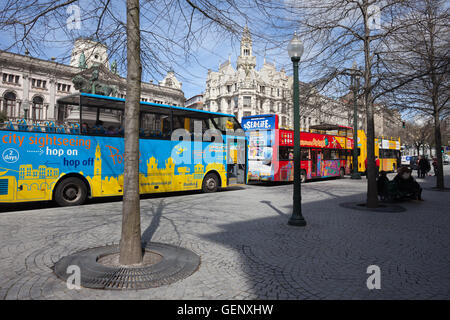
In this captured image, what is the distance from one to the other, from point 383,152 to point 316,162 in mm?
13176

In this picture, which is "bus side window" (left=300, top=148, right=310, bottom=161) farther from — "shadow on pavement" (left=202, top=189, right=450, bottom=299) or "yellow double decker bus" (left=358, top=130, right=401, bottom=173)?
"shadow on pavement" (left=202, top=189, right=450, bottom=299)

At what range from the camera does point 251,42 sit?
17.4ft

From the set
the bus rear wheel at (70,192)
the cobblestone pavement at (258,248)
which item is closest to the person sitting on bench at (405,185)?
the cobblestone pavement at (258,248)

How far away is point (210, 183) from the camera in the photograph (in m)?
13.6

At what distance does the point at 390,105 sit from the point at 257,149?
7.88 m

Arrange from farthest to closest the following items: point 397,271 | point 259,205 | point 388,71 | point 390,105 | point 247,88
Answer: point 247,88, point 390,105, point 259,205, point 388,71, point 397,271

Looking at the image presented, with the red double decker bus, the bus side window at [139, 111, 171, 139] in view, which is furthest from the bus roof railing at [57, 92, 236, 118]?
the red double decker bus

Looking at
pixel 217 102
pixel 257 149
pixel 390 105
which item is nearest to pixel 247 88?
pixel 217 102

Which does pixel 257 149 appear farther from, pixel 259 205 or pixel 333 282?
pixel 333 282

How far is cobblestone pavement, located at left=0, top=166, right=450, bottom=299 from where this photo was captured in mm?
3475

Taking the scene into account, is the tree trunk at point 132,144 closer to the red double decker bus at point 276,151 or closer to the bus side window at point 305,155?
the red double decker bus at point 276,151

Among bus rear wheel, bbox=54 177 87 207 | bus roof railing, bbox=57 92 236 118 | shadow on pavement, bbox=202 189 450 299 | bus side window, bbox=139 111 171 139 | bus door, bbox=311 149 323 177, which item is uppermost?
bus roof railing, bbox=57 92 236 118

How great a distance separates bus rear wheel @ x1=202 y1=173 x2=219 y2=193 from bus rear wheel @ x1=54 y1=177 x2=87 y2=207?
5211mm

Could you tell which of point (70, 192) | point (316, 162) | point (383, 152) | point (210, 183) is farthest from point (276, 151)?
point (383, 152)
